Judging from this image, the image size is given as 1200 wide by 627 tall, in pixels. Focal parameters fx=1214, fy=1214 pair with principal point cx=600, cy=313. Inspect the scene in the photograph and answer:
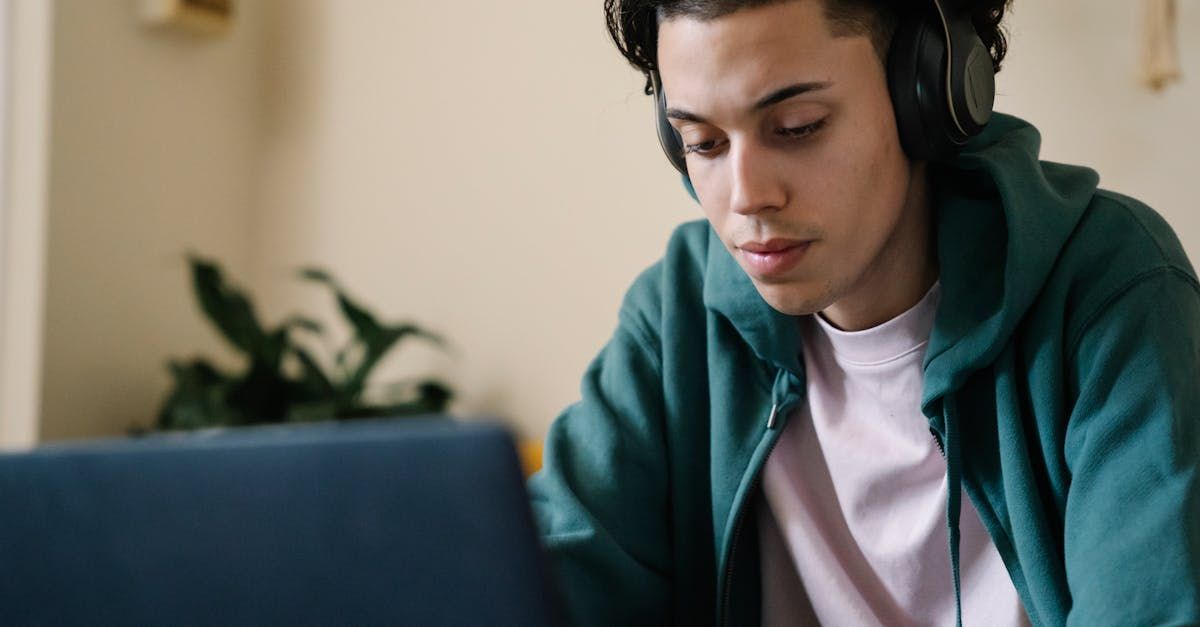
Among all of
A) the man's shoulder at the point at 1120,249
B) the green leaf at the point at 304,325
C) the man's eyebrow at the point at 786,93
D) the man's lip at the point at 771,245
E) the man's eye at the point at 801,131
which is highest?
the man's eyebrow at the point at 786,93

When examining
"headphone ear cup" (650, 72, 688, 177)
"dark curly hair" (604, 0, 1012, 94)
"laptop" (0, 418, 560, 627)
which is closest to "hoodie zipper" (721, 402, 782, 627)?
"headphone ear cup" (650, 72, 688, 177)

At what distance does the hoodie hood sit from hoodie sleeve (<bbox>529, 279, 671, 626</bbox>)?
5.0 inches

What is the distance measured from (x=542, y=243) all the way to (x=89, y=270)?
90 cm

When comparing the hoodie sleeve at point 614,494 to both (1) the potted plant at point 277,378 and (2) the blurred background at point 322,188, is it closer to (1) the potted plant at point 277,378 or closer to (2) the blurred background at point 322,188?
(2) the blurred background at point 322,188

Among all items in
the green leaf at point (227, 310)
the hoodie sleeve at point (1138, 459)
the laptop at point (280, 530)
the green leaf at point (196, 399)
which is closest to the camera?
the laptop at point (280, 530)

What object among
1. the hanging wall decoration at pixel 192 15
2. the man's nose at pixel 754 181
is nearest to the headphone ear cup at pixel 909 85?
the man's nose at pixel 754 181

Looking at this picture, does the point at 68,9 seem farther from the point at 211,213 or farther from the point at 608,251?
the point at 608,251

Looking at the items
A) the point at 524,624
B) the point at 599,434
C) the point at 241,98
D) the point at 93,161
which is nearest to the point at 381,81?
the point at 241,98

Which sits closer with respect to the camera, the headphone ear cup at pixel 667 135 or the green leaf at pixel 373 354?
the headphone ear cup at pixel 667 135

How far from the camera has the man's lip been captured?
1017mm

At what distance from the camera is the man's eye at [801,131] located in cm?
99

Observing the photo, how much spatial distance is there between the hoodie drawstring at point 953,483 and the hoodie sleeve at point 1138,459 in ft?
0.30

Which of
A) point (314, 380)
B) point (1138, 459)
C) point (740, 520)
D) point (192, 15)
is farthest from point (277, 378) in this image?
point (1138, 459)

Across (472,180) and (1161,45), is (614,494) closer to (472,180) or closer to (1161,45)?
(1161,45)
